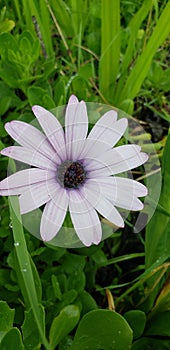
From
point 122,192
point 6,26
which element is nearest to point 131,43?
point 6,26

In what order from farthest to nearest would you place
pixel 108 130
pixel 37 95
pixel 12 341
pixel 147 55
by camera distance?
pixel 147 55 → pixel 37 95 → pixel 108 130 → pixel 12 341

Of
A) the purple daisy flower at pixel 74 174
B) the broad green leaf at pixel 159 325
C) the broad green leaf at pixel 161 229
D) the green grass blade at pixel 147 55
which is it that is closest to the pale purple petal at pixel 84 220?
the purple daisy flower at pixel 74 174

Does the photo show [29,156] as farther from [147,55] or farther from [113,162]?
[147,55]

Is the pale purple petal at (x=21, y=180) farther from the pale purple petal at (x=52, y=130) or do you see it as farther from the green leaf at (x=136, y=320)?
the green leaf at (x=136, y=320)

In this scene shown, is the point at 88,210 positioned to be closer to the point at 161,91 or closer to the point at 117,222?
the point at 117,222

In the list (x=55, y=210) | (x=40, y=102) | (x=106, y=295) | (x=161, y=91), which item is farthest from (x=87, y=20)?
(x=55, y=210)

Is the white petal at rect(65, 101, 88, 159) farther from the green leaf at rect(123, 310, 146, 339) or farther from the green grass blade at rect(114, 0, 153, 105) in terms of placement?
the green grass blade at rect(114, 0, 153, 105)
